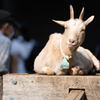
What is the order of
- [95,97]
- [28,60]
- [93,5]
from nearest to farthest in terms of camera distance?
[95,97], [93,5], [28,60]

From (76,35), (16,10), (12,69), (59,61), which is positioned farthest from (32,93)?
(16,10)

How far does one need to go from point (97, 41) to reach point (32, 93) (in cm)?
293

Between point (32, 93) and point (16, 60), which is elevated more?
point (16, 60)

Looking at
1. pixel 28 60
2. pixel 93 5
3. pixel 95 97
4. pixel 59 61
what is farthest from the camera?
pixel 28 60

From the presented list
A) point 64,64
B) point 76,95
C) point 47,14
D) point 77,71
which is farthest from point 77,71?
point 47,14

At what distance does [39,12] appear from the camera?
23.1ft

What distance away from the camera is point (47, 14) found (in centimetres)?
700

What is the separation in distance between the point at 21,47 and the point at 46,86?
10.3 feet

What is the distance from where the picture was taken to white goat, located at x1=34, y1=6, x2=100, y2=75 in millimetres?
4148

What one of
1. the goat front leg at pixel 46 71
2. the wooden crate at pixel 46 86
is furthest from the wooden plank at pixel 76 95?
the goat front leg at pixel 46 71

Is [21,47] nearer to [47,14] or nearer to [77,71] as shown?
[47,14]

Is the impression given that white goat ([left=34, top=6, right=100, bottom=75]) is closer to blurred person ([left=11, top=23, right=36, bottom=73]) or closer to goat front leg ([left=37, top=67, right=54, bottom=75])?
goat front leg ([left=37, top=67, right=54, bottom=75])

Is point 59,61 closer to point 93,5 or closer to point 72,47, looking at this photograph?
point 72,47

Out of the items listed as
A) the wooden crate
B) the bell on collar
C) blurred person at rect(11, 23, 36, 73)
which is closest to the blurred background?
blurred person at rect(11, 23, 36, 73)
